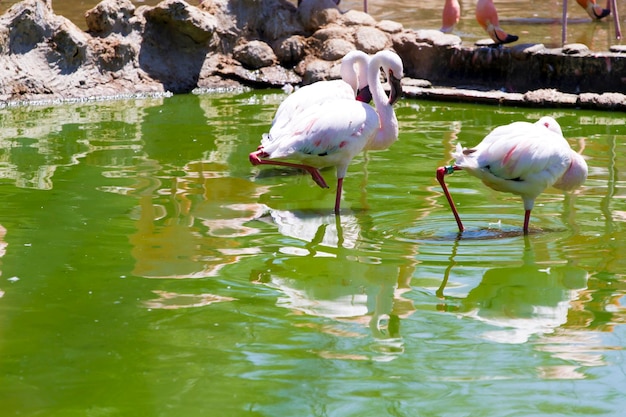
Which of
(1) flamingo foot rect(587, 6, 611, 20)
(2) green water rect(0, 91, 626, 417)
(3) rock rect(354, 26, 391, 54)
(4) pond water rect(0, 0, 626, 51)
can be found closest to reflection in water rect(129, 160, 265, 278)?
(2) green water rect(0, 91, 626, 417)

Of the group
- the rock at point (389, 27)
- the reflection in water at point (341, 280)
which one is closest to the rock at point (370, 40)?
the rock at point (389, 27)

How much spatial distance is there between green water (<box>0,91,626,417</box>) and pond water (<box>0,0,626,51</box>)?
3928 mm

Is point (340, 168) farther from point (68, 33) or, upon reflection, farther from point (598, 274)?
point (68, 33)

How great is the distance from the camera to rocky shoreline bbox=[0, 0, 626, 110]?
9.23 metres

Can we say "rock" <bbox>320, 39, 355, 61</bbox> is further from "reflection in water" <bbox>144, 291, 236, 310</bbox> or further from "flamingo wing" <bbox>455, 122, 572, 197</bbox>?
"reflection in water" <bbox>144, 291, 236, 310</bbox>

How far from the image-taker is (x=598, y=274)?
4.46 metres

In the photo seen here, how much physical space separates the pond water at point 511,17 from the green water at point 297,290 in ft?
12.9

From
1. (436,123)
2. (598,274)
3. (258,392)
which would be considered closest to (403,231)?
(598,274)

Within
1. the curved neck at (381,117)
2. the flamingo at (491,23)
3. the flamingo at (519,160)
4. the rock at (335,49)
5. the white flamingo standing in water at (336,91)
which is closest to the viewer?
the flamingo at (519,160)

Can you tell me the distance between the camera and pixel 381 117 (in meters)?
6.07

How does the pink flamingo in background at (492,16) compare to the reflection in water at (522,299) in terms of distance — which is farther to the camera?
the pink flamingo in background at (492,16)

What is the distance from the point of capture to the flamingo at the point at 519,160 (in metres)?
4.81

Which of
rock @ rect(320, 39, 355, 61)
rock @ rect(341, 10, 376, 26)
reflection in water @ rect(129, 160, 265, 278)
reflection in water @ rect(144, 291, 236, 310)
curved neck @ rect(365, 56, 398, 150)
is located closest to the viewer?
reflection in water @ rect(144, 291, 236, 310)

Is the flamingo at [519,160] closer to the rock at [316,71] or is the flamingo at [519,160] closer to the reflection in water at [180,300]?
the reflection in water at [180,300]
